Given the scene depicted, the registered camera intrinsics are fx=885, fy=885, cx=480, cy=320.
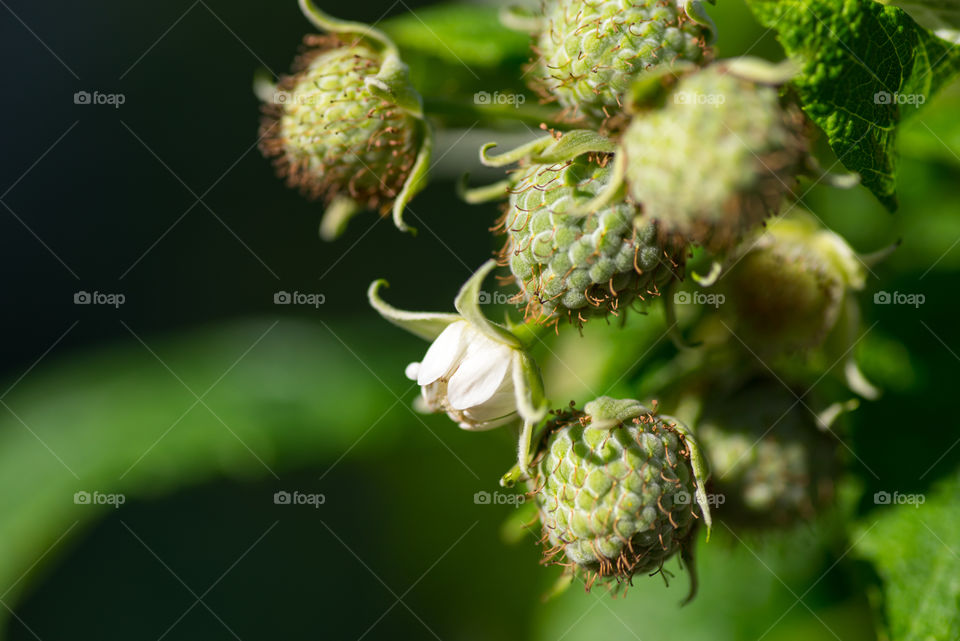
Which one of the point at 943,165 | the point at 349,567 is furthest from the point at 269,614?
the point at 943,165

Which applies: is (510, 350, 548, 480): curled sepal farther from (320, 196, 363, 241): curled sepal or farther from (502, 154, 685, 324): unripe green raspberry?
(320, 196, 363, 241): curled sepal

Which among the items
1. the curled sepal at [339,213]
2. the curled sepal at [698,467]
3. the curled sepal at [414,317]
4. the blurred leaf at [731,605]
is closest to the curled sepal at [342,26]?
the curled sepal at [339,213]

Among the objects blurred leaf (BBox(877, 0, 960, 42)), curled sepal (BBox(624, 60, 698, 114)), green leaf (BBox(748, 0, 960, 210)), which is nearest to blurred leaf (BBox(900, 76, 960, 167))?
blurred leaf (BBox(877, 0, 960, 42))

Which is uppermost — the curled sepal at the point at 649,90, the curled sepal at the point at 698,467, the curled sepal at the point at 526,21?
the curled sepal at the point at 649,90

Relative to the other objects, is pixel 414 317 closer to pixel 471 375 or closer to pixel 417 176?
pixel 471 375

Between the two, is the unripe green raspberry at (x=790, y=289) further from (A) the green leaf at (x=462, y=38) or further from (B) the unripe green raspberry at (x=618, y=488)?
(A) the green leaf at (x=462, y=38)

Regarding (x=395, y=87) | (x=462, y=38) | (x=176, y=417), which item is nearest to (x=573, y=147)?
(x=395, y=87)
